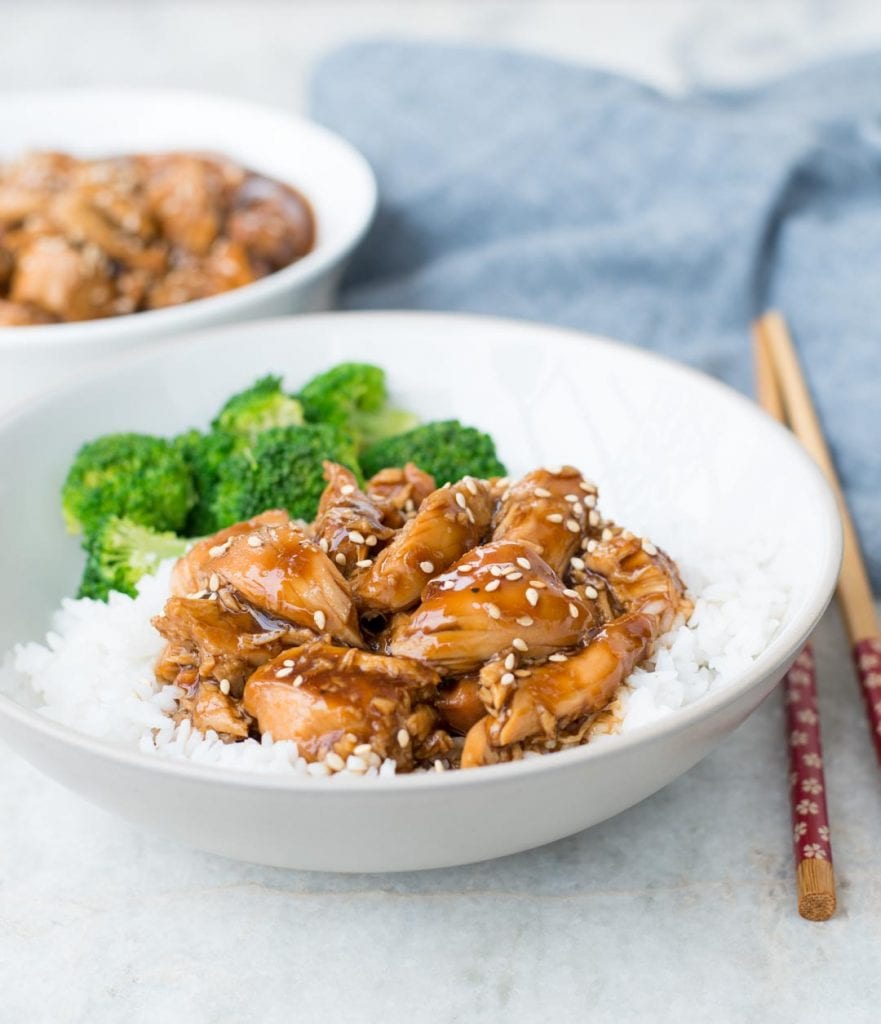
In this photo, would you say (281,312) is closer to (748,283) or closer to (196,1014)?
(748,283)

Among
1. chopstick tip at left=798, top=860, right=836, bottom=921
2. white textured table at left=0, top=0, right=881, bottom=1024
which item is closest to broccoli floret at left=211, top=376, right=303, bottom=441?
white textured table at left=0, top=0, right=881, bottom=1024

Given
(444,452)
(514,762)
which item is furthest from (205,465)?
(514,762)

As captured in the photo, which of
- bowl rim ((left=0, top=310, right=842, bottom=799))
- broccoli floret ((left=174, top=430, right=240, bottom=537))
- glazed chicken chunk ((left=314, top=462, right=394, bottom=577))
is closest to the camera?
bowl rim ((left=0, top=310, right=842, bottom=799))

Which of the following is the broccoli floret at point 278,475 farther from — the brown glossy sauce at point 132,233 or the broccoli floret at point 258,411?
the brown glossy sauce at point 132,233

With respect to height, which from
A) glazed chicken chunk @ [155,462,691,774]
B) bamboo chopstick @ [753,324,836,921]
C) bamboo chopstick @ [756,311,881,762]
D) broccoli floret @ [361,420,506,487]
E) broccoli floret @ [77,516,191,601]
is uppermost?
glazed chicken chunk @ [155,462,691,774]

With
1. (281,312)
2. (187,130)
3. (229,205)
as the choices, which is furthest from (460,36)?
(281,312)

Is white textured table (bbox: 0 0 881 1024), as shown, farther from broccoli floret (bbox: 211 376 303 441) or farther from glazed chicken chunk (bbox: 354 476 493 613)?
→ broccoli floret (bbox: 211 376 303 441)
